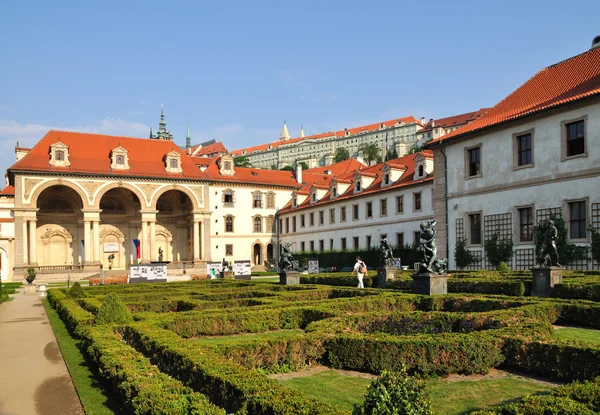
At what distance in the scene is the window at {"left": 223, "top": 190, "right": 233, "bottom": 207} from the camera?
61.0 m

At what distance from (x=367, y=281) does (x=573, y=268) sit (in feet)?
29.7

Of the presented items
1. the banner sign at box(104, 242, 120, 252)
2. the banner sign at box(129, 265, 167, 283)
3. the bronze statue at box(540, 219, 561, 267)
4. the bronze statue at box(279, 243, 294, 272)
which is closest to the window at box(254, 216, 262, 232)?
the banner sign at box(104, 242, 120, 252)

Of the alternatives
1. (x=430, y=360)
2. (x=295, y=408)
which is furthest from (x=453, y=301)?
(x=295, y=408)

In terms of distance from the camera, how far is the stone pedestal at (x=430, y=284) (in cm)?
1648

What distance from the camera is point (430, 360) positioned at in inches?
340

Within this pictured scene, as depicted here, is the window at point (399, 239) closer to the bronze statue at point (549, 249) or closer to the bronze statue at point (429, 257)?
the bronze statue at point (429, 257)

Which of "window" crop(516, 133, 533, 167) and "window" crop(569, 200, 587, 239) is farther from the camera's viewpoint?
"window" crop(516, 133, 533, 167)

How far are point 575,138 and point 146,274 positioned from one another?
28.0 meters

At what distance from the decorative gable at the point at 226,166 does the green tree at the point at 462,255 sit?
39.0 m

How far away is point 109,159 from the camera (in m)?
55.2

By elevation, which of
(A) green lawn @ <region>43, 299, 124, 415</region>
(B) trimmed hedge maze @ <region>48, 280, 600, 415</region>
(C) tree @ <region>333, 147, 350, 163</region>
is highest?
(C) tree @ <region>333, 147, 350, 163</region>

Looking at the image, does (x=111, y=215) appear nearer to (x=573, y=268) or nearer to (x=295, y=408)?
(x=573, y=268)

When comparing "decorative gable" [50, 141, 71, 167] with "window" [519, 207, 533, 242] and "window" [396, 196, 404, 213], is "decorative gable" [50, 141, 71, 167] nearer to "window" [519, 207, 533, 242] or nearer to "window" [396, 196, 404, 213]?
→ "window" [396, 196, 404, 213]

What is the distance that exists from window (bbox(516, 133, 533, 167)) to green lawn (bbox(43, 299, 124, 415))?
69.9 ft
